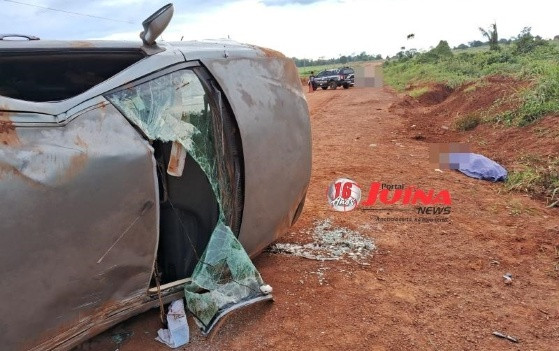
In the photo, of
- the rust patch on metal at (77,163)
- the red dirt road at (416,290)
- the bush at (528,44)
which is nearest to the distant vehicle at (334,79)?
the bush at (528,44)

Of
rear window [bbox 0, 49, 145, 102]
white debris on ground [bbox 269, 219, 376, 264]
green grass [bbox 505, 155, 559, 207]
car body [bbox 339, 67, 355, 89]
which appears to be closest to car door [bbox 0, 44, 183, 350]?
rear window [bbox 0, 49, 145, 102]

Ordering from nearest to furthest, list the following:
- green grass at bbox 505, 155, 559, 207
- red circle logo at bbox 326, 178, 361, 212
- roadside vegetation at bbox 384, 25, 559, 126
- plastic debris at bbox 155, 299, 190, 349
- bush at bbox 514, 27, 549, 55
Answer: plastic debris at bbox 155, 299, 190, 349
red circle logo at bbox 326, 178, 361, 212
green grass at bbox 505, 155, 559, 207
roadside vegetation at bbox 384, 25, 559, 126
bush at bbox 514, 27, 549, 55

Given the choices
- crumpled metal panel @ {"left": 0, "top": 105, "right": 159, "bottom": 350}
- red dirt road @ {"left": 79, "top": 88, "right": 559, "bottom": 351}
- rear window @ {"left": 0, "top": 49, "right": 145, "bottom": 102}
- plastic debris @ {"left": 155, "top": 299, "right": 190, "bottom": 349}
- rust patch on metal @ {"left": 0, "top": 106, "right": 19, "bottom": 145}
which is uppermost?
rear window @ {"left": 0, "top": 49, "right": 145, "bottom": 102}

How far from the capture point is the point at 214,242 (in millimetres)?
2771

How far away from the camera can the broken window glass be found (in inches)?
96.8

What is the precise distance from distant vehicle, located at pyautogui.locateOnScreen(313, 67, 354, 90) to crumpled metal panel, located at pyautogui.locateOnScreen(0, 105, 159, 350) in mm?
28981

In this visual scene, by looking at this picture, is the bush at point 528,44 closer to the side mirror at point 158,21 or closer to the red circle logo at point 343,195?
the red circle logo at point 343,195

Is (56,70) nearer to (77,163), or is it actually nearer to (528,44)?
(77,163)

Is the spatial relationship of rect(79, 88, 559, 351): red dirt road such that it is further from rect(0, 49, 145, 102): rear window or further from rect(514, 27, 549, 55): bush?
rect(514, 27, 549, 55): bush

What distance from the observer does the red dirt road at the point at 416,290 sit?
2.72 metres

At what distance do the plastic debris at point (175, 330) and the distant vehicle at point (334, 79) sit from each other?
2865 centimetres

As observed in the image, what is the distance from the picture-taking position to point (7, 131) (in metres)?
1.83

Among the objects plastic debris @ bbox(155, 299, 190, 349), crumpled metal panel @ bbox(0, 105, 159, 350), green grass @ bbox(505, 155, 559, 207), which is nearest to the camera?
crumpled metal panel @ bbox(0, 105, 159, 350)

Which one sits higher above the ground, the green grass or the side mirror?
the side mirror
